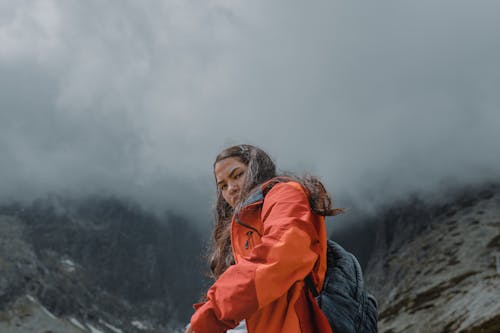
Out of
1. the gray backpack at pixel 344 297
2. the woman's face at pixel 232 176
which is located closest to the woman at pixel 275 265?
the gray backpack at pixel 344 297

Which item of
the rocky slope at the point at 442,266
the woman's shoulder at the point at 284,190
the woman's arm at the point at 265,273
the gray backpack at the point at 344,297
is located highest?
the woman's shoulder at the point at 284,190

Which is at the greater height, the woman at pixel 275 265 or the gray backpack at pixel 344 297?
the woman at pixel 275 265

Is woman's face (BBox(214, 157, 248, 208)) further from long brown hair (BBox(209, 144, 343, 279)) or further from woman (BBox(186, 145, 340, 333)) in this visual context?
woman (BBox(186, 145, 340, 333))

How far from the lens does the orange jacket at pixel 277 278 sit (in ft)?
11.1

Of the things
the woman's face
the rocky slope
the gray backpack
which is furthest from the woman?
the rocky slope

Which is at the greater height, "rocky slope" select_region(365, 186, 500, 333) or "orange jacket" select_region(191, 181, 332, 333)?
"orange jacket" select_region(191, 181, 332, 333)

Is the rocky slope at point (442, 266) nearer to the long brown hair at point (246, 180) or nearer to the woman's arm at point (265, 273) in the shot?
the long brown hair at point (246, 180)

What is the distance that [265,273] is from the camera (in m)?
3.37

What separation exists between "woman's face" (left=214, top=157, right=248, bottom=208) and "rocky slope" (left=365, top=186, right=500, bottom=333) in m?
47.9

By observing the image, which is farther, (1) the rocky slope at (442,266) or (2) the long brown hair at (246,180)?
(1) the rocky slope at (442,266)

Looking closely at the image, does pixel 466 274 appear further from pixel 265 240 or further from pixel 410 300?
pixel 265 240

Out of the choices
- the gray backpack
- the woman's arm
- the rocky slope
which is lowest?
the rocky slope

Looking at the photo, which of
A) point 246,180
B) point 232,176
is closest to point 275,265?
point 246,180

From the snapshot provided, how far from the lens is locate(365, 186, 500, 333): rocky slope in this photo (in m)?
58.8
